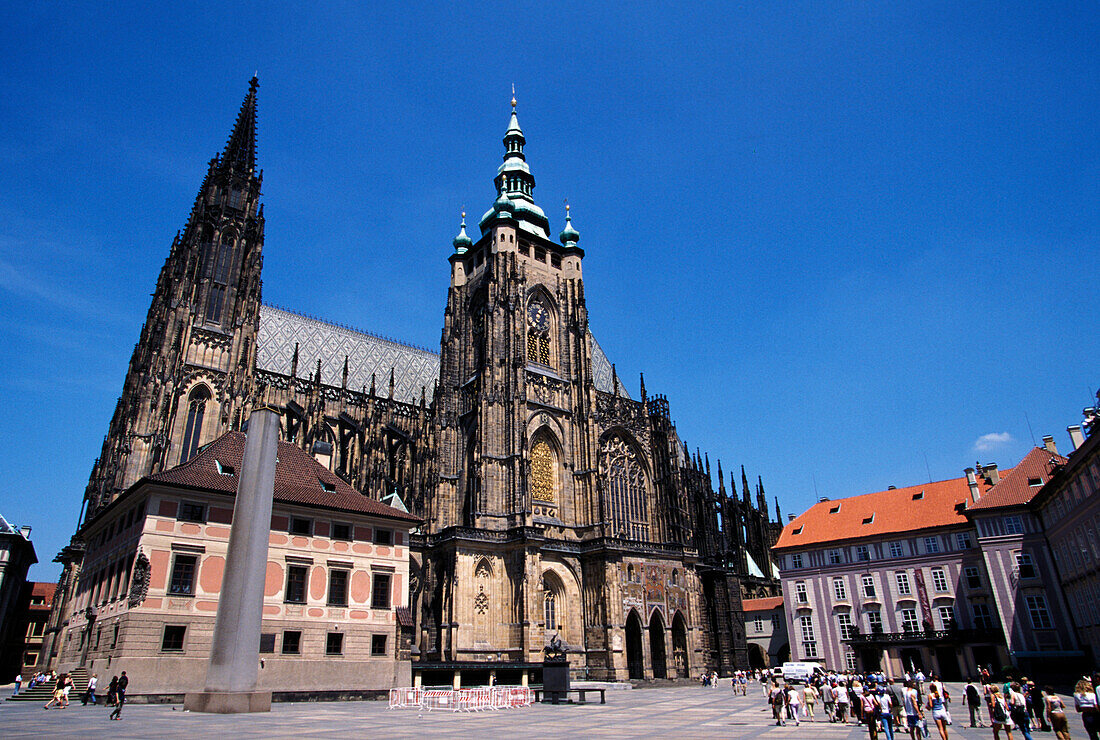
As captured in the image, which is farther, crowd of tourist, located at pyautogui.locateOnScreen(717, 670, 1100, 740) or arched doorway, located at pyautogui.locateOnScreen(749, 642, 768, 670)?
arched doorway, located at pyautogui.locateOnScreen(749, 642, 768, 670)

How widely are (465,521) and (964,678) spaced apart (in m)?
31.9

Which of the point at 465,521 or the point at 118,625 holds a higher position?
the point at 465,521

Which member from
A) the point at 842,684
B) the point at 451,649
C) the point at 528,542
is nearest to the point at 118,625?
the point at 451,649

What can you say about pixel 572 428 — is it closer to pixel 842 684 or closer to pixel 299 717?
pixel 842 684

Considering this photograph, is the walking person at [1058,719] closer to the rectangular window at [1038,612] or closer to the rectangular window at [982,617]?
the rectangular window at [1038,612]

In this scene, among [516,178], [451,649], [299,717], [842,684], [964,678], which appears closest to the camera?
[299,717]

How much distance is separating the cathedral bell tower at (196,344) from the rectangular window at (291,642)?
17305 millimetres

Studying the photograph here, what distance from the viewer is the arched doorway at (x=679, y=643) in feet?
147

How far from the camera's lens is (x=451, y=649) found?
126ft

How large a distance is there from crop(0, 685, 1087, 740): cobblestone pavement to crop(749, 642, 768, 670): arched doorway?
3448 cm

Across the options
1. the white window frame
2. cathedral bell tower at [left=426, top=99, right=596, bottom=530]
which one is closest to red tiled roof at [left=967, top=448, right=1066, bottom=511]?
the white window frame

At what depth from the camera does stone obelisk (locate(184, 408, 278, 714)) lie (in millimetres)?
17734

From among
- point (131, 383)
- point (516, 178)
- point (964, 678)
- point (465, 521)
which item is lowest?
point (964, 678)

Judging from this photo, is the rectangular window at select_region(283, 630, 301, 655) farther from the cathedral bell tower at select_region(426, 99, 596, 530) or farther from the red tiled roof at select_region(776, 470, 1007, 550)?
the red tiled roof at select_region(776, 470, 1007, 550)
